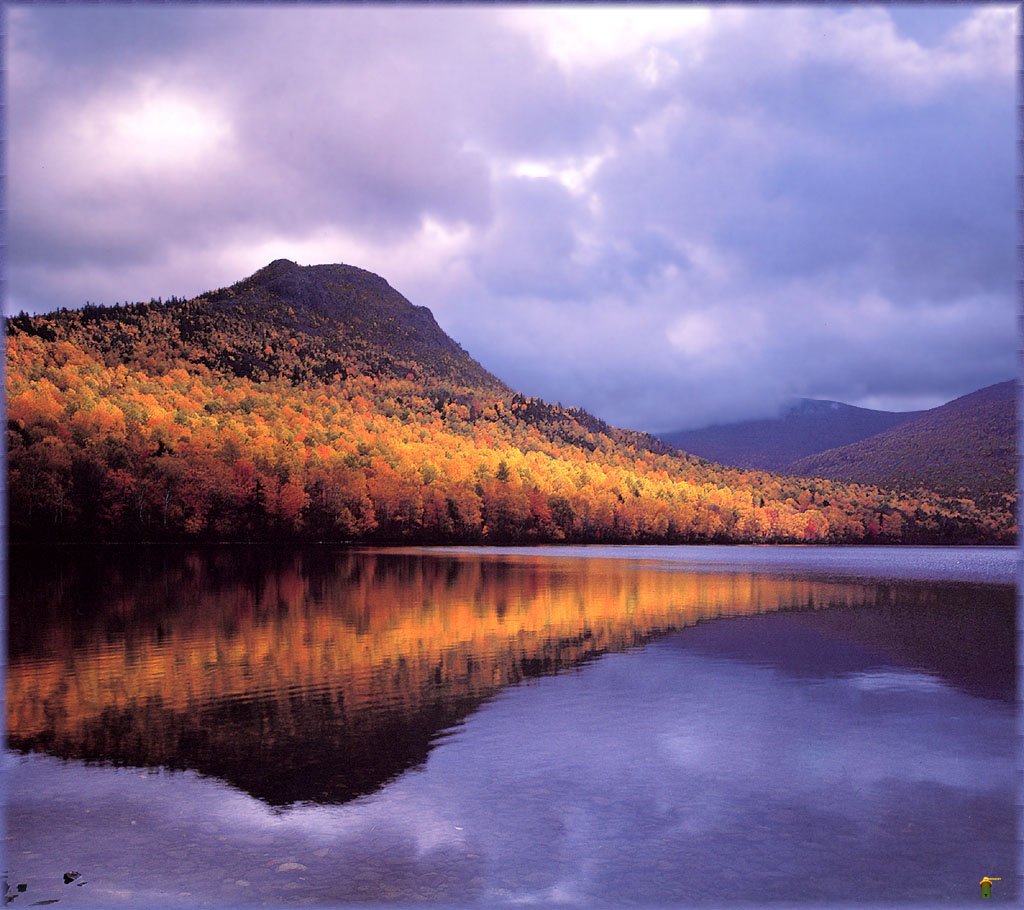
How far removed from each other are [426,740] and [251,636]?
1499 centimetres

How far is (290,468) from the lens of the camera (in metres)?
110

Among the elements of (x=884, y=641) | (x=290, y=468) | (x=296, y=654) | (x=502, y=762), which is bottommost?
(x=884, y=641)

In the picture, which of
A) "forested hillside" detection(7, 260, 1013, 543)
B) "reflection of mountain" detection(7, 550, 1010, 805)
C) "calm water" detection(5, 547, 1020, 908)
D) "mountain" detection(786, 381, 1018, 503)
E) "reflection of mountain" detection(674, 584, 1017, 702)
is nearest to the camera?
"calm water" detection(5, 547, 1020, 908)

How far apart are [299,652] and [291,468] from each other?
284 feet

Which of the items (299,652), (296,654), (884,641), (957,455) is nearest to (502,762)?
(296,654)

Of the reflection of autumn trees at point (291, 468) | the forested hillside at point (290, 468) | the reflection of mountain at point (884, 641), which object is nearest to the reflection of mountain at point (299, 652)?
the reflection of mountain at point (884, 641)

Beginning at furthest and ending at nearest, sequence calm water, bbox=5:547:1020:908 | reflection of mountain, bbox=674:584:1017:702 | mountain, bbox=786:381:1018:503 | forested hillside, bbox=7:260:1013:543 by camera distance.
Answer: mountain, bbox=786:381:1018:503 < forested hillside, bbox=7:260:1013:543 < reflection of mountain, bbox=674:584:1017:702 < calm water, bbox=5:547:1020:908

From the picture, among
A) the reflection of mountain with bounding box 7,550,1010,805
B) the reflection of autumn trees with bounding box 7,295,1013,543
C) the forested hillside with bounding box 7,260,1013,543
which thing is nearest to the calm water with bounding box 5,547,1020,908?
the reflection of mountain with bounding box 7,550,1010,805

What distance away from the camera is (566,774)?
562 inches

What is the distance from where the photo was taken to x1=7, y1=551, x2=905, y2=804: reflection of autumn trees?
15680mm

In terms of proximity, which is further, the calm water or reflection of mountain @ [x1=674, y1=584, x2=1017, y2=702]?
reflection of mountain @ [x1=674, y1=584, x2=1017, y2=702]

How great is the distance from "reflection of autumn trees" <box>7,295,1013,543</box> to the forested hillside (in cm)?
29

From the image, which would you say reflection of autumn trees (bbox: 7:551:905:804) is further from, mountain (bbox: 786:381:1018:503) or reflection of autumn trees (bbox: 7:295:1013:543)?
mountain (bbox: 786:381:1018:503)

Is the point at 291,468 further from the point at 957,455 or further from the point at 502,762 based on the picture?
the point at 957,455
